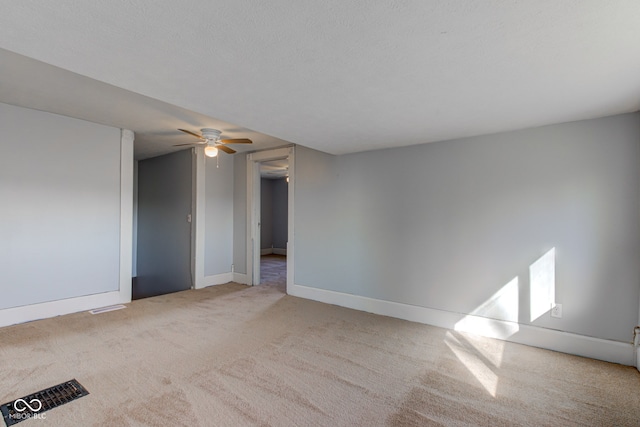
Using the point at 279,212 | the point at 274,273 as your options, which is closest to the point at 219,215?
the point at 274,273

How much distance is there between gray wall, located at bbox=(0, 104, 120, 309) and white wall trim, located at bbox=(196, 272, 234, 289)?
1253 mm

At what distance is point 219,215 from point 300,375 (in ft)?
11.9

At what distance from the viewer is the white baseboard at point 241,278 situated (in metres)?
5.21

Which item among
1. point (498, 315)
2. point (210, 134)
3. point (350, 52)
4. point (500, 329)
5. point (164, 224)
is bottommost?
point (500, 329)

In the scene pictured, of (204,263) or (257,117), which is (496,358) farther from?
(204,263)

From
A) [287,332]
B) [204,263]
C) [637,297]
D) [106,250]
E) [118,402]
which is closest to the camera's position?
[118,402]

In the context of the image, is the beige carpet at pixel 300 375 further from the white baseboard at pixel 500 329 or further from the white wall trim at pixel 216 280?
the white wall trim at pixel 216 280

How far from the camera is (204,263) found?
5016 mm

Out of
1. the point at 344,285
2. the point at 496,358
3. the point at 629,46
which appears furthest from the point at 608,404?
the point at 344,285

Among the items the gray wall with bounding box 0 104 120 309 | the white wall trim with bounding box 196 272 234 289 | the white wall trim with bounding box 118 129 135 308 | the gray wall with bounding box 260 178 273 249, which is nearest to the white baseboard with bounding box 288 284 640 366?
the white wall trim with bounding box 196 272 234 289

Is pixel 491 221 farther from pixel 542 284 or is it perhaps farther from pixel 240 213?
pixel 240 213

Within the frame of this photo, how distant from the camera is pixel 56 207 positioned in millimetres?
3527

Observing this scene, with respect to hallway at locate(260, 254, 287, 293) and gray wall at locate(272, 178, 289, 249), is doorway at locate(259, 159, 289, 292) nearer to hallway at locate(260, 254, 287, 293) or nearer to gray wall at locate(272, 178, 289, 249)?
gray wall at locate(272, 178, 289, 249)

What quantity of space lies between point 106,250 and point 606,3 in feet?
16.3
